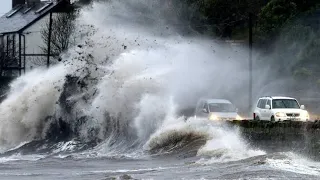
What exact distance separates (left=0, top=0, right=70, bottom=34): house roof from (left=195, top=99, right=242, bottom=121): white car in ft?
116

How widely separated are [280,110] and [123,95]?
20.0ft

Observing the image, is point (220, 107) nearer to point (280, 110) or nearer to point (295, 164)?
point (280, 110)

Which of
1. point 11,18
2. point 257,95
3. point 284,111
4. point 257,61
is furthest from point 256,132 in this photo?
point 11,18

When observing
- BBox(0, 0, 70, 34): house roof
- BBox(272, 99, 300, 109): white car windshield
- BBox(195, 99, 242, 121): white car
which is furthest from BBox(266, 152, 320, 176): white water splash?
BBox(0, 0, 70, 34): house roof

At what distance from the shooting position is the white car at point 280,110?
30.2 m

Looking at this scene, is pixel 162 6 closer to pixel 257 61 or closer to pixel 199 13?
pixel 199 13

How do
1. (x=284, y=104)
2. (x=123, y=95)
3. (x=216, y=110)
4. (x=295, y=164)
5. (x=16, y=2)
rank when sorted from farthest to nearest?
(x=16, y=2)
(x=123, y=95)
(x=216, y=110)
(x=284, y=104)
(x=295, y=164)

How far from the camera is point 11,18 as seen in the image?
7738 cm

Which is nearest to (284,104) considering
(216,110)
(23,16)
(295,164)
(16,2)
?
(216,110)

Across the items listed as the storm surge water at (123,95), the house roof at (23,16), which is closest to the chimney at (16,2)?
the house roof at (23,16)

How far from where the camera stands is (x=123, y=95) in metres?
33.0

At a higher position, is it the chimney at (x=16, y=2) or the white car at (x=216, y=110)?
the chimney at (x=16, y=2)

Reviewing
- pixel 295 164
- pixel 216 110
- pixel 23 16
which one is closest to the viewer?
pixel 295 164

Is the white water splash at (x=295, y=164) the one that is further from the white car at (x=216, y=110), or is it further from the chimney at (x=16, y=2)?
the chimney at (x=16, y=2)
